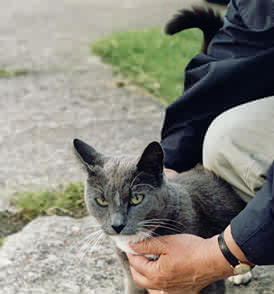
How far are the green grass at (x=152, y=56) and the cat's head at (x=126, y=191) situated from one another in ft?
6.42

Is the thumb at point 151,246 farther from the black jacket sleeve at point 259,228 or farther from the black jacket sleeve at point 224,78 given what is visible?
the black jacket sleeve at point 224,78

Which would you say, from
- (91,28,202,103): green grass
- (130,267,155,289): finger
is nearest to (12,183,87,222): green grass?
(130,267,155,289): finger

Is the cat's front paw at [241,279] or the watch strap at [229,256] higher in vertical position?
the watch strap at [229,256]

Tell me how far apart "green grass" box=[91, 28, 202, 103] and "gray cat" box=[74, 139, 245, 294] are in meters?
1.83

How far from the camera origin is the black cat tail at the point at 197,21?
2076mm

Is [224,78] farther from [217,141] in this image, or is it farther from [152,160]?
[152,160]

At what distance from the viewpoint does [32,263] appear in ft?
6.37

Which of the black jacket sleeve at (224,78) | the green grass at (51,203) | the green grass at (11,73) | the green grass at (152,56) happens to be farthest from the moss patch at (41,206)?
the green grass at (11,73)

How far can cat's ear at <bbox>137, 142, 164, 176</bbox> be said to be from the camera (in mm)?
1481

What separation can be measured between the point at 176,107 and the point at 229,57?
0.29m

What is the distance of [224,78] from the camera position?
5.90ft

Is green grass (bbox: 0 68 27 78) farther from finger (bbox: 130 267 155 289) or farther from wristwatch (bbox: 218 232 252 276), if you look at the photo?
wristwatch (bbox: 218 232 252 276)

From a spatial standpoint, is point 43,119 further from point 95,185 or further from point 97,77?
point 95,185

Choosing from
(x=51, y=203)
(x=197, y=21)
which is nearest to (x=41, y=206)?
(x=51, y=203)
